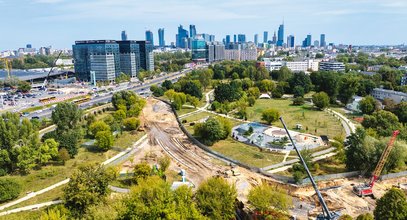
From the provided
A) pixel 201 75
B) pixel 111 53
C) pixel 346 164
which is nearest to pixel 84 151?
pixel 346 164

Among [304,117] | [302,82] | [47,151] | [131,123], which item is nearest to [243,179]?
[47,151]

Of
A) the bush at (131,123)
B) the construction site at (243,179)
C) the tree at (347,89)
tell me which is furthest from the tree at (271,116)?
the tree at (347,89)

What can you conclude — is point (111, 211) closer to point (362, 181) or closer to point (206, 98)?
point (362, 181)

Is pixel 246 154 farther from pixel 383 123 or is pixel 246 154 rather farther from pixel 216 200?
pixel 383 123

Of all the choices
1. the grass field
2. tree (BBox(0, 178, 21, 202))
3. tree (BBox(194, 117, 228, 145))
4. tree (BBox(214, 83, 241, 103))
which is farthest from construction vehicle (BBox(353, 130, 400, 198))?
tree (BBox(214, 83, 241, 103))

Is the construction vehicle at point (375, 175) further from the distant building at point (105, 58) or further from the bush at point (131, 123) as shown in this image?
the distant building at point (105, 58)
